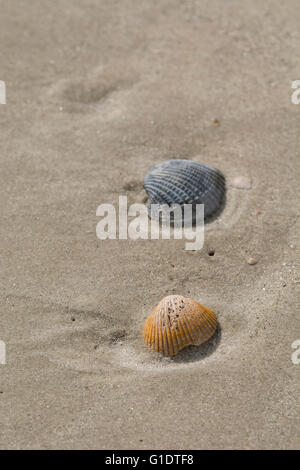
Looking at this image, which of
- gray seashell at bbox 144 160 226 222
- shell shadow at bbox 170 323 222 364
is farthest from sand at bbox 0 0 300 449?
gray seashell at bbox 144 160 226 222

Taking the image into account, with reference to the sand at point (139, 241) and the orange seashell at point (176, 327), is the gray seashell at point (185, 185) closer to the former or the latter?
the sand at point (139, 241)

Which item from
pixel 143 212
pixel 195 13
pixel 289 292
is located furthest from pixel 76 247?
pixel 195 13

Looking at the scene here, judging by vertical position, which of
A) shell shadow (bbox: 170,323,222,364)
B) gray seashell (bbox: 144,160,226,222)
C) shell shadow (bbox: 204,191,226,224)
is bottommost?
shell shadow (bbox: 170,323,222,364)

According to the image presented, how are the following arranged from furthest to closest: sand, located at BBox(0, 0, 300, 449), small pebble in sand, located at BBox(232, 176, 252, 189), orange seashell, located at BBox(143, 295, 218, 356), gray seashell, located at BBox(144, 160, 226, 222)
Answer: small pebble in sand, located at BBox(232, 176, 252, 189) < gray seashell, located at BBox(144, 160, 226, 222) < orange seashell, located at BBox(143, 295, 218, 356) < sand, located at BBox(0, 0, 300, 449)

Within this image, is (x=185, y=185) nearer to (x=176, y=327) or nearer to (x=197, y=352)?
(x=176, y=327)

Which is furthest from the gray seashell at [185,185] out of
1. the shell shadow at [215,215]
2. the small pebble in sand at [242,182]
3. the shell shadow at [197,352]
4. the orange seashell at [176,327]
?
the shell shadow at [197,352]

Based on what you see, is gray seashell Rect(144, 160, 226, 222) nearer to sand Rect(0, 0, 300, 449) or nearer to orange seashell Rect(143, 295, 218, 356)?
sand Rect(0, 0, 300, 449)
